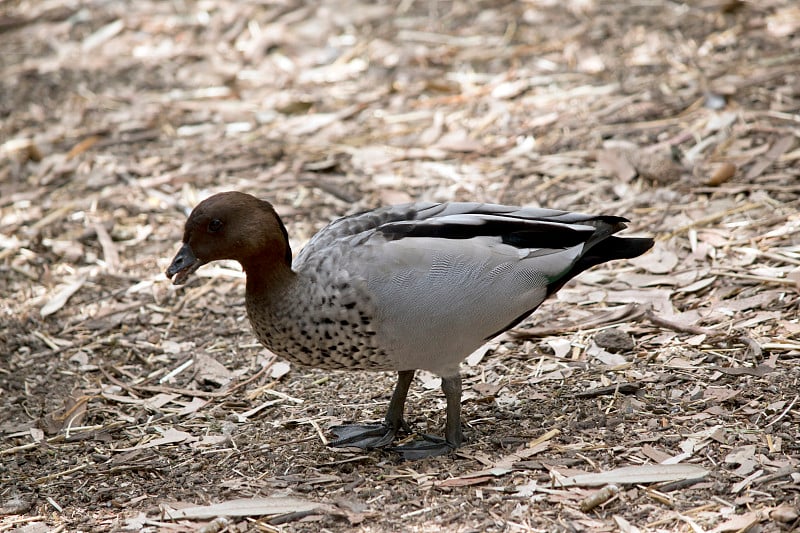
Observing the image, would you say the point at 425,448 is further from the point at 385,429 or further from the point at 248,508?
the point at 248,508

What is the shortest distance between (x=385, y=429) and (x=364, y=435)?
0.34ft

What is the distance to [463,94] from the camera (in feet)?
25.9

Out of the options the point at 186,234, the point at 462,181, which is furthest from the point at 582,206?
the point at 186,234

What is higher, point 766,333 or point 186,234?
point 186,234

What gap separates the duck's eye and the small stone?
80.2 inches

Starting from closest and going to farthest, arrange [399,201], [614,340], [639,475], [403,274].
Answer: [639,475], [403,274], [614,340], [399,201]

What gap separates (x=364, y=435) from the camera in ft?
14.9

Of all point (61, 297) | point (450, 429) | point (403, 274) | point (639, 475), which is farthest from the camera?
point (61, 297)

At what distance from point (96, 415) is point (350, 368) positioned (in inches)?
59.4

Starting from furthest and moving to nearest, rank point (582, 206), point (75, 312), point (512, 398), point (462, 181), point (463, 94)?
point (463, 94) < point (462, 181) < point (582, 206) < point (75, 312) < point (512, 398)

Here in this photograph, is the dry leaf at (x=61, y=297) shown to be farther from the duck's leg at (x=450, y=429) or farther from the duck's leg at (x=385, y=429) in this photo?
the duck's leg at (x=450, y=429)

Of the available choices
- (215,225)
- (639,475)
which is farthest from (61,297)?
(639,475)

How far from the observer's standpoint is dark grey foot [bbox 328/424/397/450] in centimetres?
448

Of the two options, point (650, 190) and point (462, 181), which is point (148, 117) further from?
point (650, 190)
